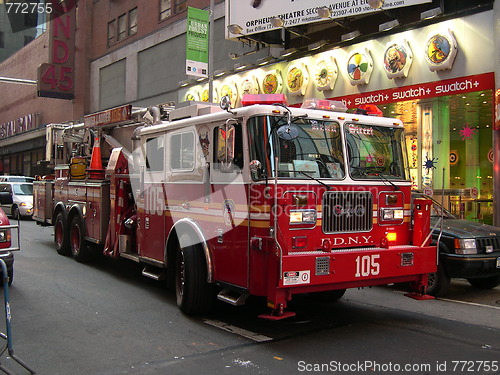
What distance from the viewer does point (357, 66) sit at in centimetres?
1479

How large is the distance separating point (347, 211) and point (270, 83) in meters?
12.1

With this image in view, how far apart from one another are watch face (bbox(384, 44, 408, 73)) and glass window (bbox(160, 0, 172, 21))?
13018 mm

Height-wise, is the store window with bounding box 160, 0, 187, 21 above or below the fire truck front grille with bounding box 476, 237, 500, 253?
above

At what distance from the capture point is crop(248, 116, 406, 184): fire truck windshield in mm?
5758

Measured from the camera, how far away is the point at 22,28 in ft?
204

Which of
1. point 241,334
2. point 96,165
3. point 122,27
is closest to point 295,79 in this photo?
point 96,165

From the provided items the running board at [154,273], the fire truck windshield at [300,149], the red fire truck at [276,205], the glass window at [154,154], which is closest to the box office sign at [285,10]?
the red fire truck at [276,205]

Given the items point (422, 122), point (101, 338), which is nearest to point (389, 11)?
point (422, 122)

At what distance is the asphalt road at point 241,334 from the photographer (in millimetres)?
4980

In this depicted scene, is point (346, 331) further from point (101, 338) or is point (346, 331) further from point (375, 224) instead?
point (101, 338)

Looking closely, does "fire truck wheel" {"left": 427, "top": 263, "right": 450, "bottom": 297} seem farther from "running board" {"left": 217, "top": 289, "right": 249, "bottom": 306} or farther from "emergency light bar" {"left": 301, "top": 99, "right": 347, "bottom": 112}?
"running board" {"left": 217, "top": 289, "right": 249, "bottom": 306}

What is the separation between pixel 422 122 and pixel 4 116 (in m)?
46.8

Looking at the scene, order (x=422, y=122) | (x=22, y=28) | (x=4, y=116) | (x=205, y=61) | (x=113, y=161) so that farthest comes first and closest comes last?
(x=22, y=28), (x=4, y=116), (x=205, y=61), (x=422, y=122), (x=113, y=161)

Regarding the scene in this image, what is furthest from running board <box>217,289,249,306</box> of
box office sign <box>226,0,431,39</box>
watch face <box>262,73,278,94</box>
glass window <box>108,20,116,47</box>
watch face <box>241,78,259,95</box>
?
glass window <box>108,20,116,47</box>
